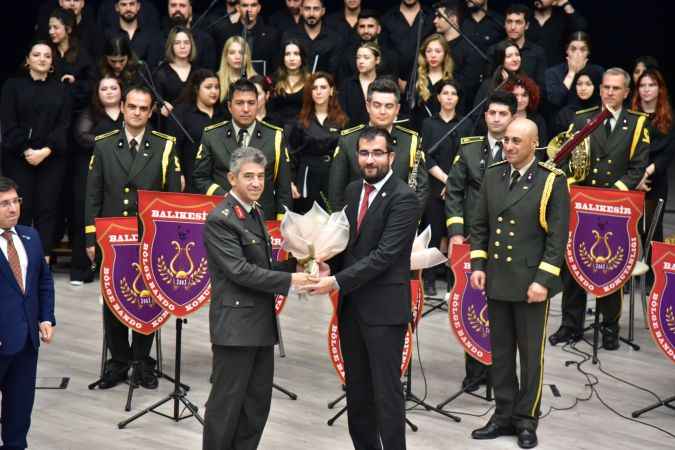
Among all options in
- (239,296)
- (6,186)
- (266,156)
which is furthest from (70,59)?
(239,296)

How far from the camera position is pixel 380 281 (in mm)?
5387

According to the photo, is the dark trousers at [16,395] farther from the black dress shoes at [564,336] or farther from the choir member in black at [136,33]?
the choir member in black at [136,33]

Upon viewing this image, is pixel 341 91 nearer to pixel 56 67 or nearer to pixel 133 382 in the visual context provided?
pixel 56 67

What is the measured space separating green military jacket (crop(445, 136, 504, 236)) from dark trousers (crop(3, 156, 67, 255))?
138 inches

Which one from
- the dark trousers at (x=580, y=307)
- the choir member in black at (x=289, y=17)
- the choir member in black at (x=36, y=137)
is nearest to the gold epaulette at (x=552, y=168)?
the dark trousers at (x=580, y=307)

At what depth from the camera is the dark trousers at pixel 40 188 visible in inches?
352

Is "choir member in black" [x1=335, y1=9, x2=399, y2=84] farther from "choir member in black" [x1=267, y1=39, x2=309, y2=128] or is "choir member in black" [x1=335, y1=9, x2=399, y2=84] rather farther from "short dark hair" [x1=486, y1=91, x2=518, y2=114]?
"short dark hair" [x1=486, y1=91, x2=518, y2=114]

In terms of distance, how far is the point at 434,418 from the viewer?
6.41 meters

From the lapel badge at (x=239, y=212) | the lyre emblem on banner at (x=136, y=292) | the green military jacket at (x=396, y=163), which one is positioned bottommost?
the lyre emblem on banner at (x=136, y=292)

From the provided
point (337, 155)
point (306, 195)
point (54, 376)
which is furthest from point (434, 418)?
point (306, 195)

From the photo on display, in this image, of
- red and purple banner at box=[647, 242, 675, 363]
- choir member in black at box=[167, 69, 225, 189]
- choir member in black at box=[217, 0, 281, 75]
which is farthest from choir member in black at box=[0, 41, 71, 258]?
red and purple banner at box=[647, 242, 675, 363]

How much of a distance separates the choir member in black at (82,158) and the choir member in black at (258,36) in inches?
61.4

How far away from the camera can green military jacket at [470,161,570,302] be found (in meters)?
5.88

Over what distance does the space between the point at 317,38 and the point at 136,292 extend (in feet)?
12.9
